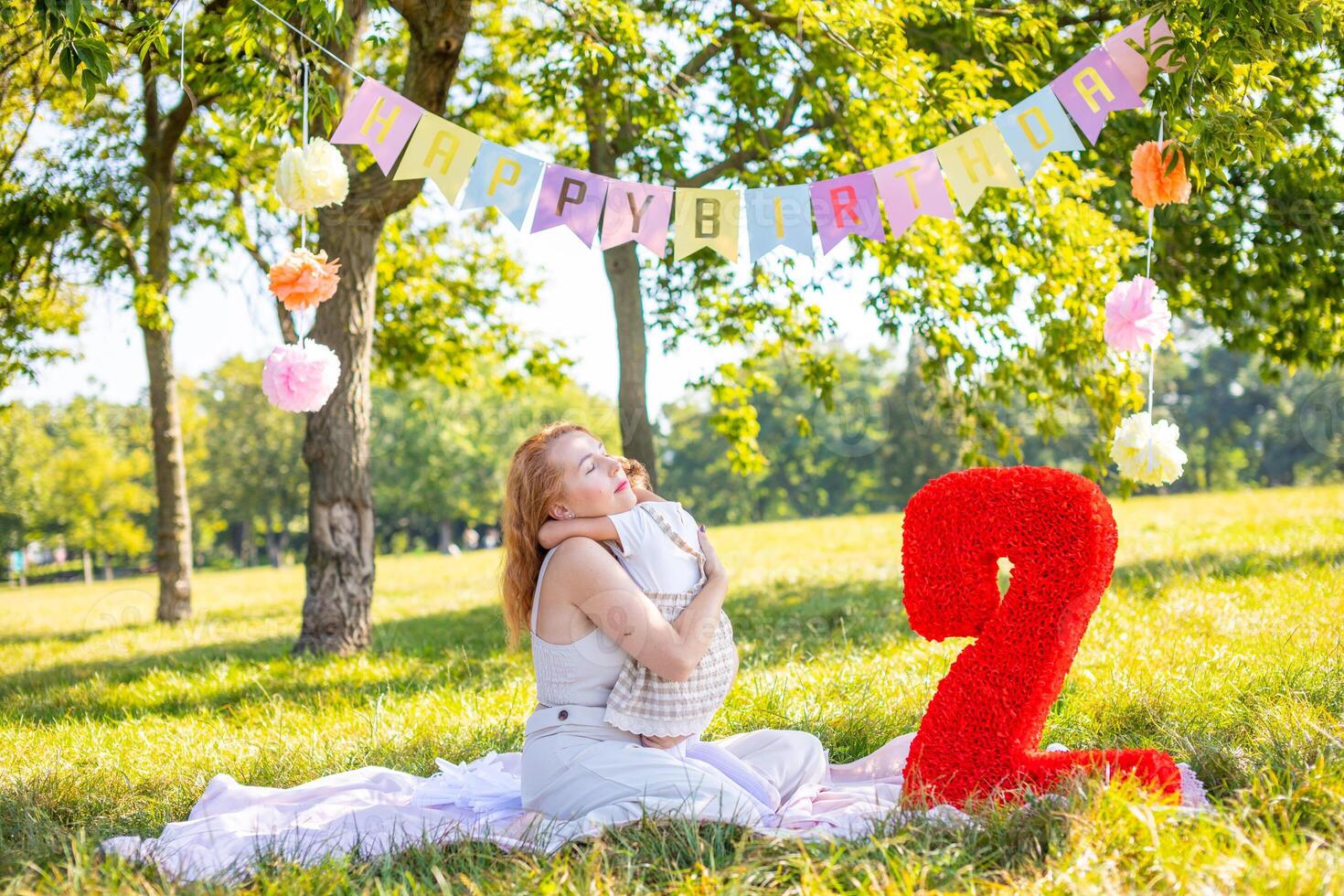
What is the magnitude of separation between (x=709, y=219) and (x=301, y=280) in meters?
1.71

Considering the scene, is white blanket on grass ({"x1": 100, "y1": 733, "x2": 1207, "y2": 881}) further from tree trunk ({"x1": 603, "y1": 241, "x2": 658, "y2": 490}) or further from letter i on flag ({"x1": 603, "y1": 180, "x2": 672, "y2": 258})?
tree trunk ({"x1": 603, "y1": 241, "x2": 658, "y2": 490})

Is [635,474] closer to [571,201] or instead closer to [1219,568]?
[571,201]

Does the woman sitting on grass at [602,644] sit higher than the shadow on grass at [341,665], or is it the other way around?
the woman sitting on grass at [602,644]

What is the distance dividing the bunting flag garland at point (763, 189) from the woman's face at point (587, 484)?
129cm

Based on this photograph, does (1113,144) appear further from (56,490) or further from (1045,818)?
(56,490)

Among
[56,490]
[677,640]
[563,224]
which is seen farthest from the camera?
[56,490]

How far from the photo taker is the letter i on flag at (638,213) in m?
4.38

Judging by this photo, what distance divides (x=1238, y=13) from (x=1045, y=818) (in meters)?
2.69

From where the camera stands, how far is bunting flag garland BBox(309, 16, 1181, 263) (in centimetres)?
410

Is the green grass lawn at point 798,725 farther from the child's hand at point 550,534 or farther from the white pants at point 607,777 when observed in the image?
the child's hand at point 550,534

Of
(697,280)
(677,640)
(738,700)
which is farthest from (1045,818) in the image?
(697,280)

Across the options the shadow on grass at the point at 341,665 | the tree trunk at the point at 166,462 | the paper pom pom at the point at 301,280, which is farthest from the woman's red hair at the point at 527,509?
the tree trunk at the point at 166,462

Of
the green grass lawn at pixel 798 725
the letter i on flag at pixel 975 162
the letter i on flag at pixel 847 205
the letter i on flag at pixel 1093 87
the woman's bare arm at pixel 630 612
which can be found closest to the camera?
the green grass lawn at pixel 798 725

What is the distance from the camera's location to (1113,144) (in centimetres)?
755
